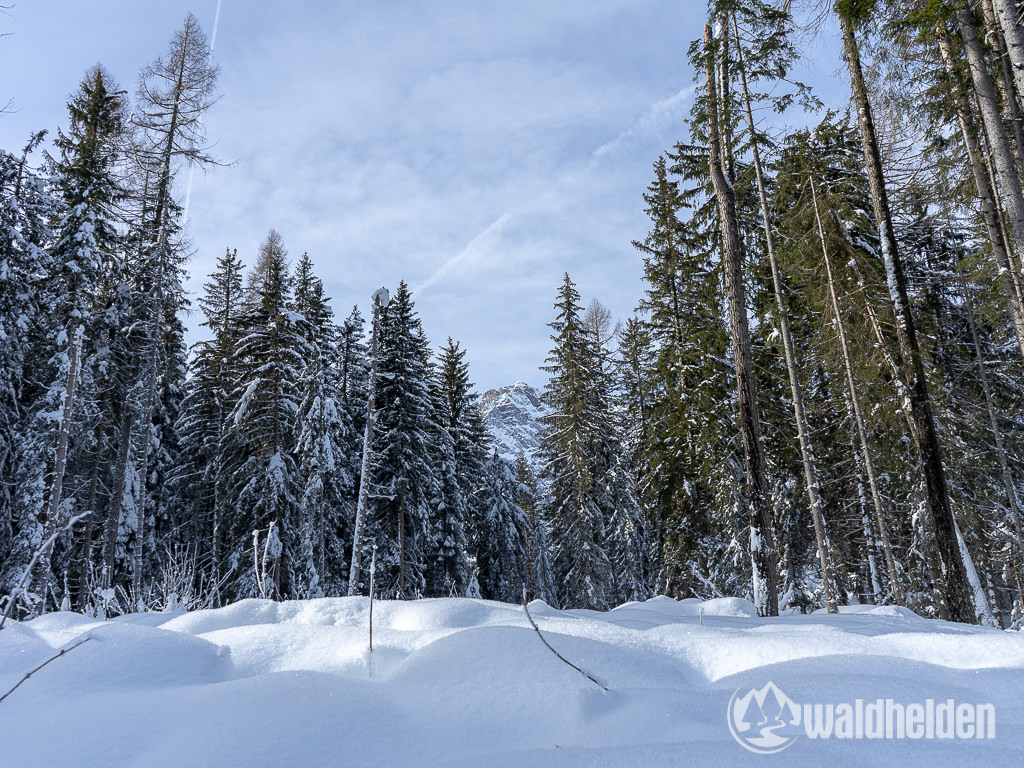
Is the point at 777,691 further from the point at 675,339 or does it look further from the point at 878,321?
the point at 675,339

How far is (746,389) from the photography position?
26.8 feet

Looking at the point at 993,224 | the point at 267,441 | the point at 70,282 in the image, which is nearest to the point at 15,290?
the point at 70,282

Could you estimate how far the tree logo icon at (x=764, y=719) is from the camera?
162 centimetres

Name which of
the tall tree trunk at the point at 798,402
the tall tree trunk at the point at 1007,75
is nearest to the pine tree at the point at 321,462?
the tall tree trunk at the point at 798,402

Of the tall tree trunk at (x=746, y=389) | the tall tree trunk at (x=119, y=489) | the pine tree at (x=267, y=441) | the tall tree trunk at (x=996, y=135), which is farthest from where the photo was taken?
the pine tree at (x=267, y=441)

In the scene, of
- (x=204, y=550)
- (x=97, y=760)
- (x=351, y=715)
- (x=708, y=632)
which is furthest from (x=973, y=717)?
(x=204, y=550)

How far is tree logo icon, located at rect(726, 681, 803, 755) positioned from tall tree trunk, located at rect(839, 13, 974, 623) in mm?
7998

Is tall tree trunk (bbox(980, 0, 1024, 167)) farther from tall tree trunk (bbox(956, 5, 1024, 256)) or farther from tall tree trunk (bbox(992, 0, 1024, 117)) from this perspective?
tall tree trunk (bbox(992, 0, 1024, 117))

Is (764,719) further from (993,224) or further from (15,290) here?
(15,290)

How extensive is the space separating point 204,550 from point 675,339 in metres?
21.1

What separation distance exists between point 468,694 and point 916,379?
9.38 metres

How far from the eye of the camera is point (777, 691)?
1.95 metres

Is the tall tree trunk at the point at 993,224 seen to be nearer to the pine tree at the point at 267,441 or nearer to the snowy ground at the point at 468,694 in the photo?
the snowy ground at the point at 468,694

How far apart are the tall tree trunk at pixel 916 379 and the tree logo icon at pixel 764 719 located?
800 cm
